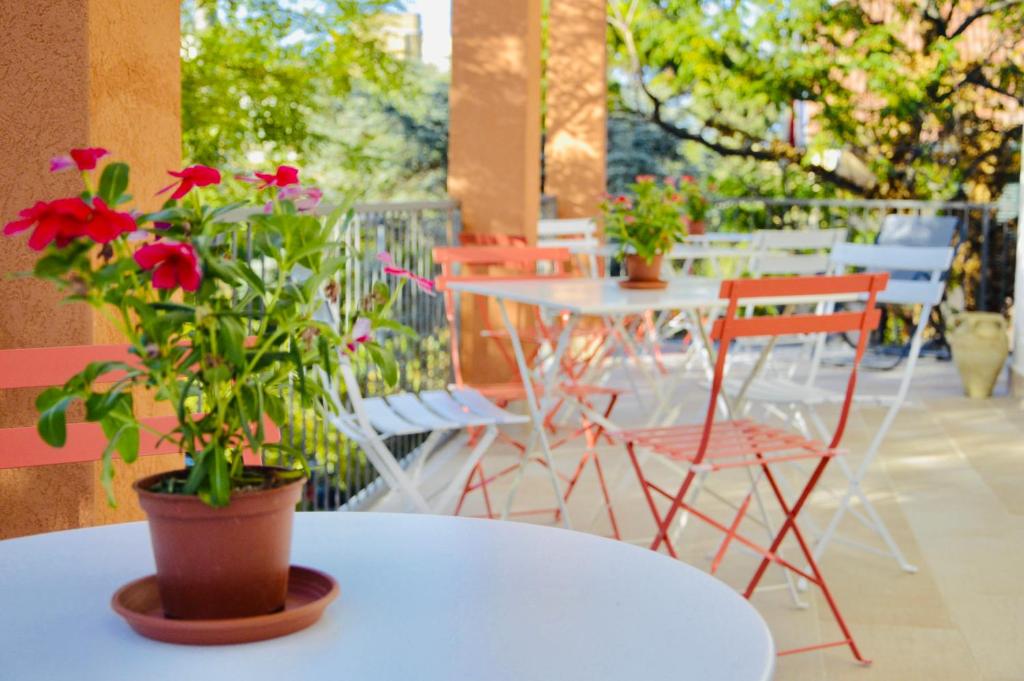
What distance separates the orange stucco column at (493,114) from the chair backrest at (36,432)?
16.3 ft

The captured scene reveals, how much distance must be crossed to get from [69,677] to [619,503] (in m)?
4.12

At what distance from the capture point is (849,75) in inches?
509

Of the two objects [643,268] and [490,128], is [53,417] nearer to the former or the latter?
[643,268]

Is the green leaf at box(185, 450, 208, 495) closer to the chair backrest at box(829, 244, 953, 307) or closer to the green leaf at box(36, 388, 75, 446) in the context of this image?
the green leaf at box(36, 388, 75, 446)

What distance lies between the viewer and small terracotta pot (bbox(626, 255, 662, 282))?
474 centimetres

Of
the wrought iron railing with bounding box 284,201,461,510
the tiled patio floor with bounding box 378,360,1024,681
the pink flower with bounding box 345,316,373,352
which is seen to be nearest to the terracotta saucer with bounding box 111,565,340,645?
the pink flower with bounding box 345,316,373,352

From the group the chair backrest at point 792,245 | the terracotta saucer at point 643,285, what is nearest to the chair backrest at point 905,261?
the terracotta saucer at point 643,285

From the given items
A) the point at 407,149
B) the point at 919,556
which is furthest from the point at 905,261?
the point at 407,149

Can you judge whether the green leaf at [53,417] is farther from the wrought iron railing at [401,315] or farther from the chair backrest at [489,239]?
the chair backrest at [489,239]

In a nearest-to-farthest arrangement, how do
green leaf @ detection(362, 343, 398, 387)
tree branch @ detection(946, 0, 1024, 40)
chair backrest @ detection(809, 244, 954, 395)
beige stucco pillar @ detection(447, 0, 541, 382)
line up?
green leaf @ detection(362, 343, 398, 387)
chair backrest @ detection(809, 244, 954, 395)
beige stucco pillar @ detection(447, 0, 541, 382)
tree branch @ detection(946, 0, 1024, 40)

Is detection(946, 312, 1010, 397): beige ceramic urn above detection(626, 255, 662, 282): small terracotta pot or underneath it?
underneath

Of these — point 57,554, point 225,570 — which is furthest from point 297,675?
point 57,554

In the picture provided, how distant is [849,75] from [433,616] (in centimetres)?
1229

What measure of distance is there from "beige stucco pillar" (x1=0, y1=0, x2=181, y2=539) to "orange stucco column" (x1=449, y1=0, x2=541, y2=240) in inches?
156
